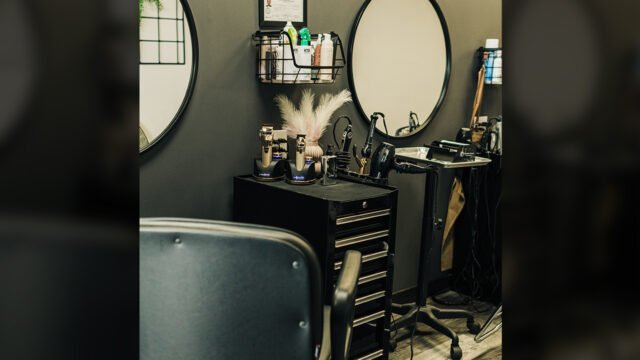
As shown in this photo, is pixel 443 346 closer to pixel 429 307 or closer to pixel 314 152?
pixel 429 307

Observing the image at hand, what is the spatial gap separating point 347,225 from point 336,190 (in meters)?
0.18

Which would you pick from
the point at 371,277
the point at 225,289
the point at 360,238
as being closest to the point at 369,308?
the point at 371,277

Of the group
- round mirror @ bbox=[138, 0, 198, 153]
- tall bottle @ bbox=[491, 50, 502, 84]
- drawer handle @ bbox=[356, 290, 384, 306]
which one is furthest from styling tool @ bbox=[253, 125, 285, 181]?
tall bottle @ bbox=[491, 50, 502, 84]

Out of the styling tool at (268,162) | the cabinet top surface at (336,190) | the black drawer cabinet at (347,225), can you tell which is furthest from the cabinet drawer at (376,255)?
the styling tool at (268,162)

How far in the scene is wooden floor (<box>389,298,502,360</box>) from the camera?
3.05 metres

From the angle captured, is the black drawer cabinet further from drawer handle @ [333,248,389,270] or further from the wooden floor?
the wooden floor

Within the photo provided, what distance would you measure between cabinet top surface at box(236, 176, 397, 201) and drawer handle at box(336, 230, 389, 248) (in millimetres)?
170

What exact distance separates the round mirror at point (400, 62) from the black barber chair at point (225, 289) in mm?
2008

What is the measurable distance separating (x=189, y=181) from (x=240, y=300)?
141 cm

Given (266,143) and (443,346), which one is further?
(443,346)

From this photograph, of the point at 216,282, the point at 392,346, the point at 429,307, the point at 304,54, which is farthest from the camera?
the point at 429,307

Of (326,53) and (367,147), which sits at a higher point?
(326,53)

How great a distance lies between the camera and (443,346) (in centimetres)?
318
